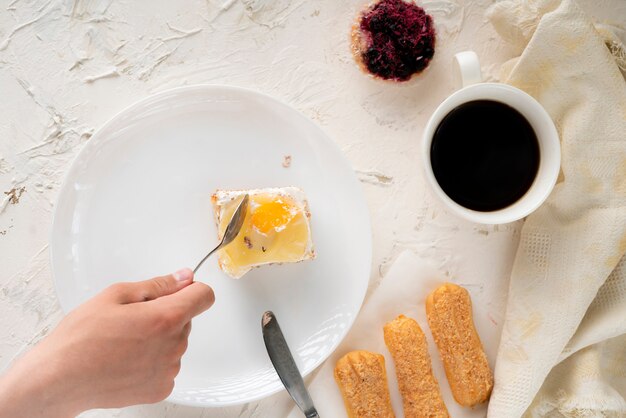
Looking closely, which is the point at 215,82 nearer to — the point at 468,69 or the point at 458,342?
the point at 468,69

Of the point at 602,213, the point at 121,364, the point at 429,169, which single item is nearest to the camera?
the point at 121,364

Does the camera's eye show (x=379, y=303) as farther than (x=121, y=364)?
Yes

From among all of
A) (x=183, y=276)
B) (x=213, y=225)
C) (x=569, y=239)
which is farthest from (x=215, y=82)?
(x=569, y=239)

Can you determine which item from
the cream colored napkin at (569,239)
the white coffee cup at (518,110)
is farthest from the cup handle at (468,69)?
the cream colored napkin at (569,239)

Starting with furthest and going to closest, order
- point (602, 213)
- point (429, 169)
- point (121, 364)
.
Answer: point (602, 213) → point (429, 169) → point (121, 364)

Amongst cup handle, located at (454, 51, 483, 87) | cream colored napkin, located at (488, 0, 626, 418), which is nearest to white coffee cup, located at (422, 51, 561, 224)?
cup handle, located at (454, 51, 483, 87)

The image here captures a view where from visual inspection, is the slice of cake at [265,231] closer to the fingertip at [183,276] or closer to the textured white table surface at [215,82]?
the fingertip at [183,276]

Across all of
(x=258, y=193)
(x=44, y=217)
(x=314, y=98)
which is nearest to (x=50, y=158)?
(x=44, y=217)

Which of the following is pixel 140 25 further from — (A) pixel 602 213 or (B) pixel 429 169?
(A) pixel 602 213
